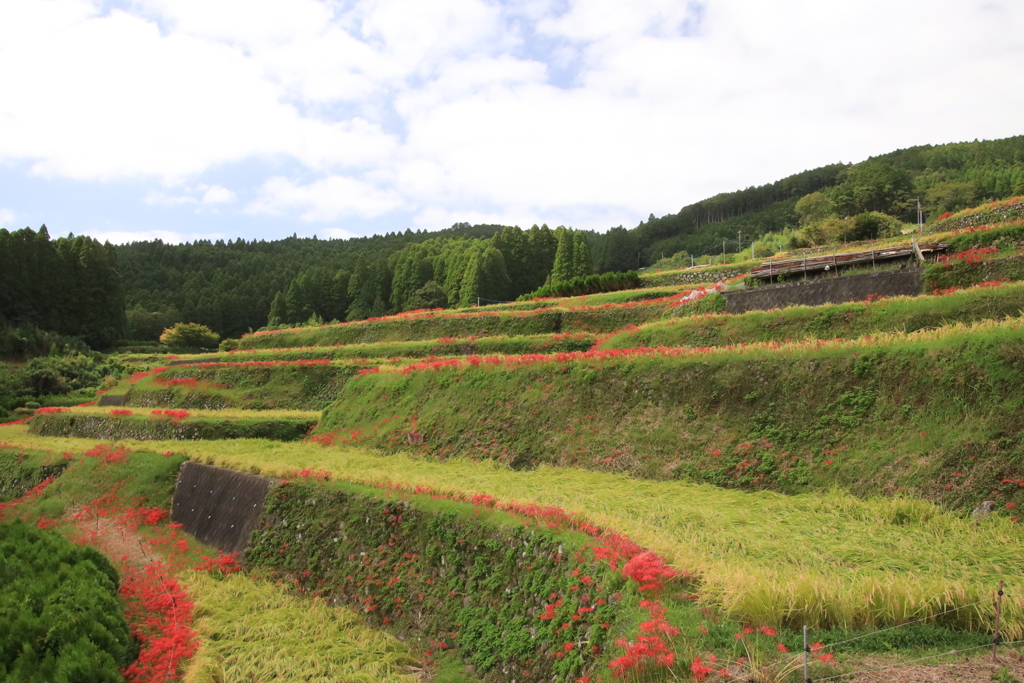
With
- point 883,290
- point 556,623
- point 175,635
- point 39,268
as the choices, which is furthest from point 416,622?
point 39,268

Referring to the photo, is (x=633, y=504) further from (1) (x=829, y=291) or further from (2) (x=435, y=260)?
(2) (x=435, y=260)

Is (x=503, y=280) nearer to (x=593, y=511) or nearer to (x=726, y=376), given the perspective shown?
(x=726, y=376)

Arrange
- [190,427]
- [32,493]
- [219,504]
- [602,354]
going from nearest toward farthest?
[219,504] → [602,354] → [32,493] → [190,427]

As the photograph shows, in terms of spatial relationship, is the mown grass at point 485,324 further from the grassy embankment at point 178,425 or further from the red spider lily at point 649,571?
the red spider lily at point 649,571

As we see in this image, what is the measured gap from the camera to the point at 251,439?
66.8 ft

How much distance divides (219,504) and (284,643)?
6202mm

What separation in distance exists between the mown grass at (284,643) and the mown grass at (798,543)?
9.27 ft

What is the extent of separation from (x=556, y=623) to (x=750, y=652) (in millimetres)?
2418

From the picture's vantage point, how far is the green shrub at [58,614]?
795 centimetres

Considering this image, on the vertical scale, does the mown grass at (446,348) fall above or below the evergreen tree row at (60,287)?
below

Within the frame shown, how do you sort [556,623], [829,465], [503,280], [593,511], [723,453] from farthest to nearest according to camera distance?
[503,280] → [723,453] → [829,465] → [593,511] → [556,623]

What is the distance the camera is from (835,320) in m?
16.8

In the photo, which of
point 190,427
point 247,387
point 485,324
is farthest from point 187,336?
point 190,427

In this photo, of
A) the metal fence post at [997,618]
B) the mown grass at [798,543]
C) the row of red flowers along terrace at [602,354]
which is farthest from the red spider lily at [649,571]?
the row of red flowers along terrace at [602,354]
